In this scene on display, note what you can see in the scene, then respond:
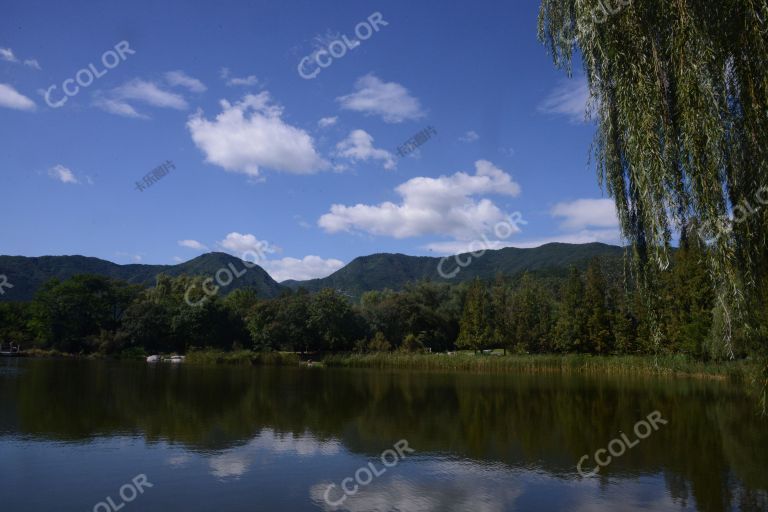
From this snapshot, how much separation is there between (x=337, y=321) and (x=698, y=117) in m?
60.7

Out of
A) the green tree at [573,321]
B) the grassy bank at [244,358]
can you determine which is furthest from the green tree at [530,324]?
the grassy bank at [244,358]

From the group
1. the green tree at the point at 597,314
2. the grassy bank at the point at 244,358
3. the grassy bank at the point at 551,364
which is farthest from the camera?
the grassy bank at the point at 244,358

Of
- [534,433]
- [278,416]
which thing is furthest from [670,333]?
[278,416]

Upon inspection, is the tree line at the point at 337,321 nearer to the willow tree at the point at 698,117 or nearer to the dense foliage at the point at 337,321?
the dense foliage at the point at 337,321

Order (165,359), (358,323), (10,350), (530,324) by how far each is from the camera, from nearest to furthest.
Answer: (530,324) → (165,359) → (358,323) → (10,350)

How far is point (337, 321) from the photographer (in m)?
66.0

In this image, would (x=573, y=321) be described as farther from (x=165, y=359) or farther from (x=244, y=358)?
(x=165, y=359)

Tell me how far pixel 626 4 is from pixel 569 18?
135 centimetres

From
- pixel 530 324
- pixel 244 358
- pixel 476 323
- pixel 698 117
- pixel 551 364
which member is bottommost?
pixel 244 358

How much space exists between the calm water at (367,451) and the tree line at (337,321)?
2701 cm

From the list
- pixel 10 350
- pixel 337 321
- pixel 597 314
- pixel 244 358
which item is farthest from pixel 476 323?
pixel 10 350

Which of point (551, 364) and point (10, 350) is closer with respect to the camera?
point (551, 364)

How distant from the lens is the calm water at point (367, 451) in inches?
444

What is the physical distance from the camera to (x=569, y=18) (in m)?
8.70
